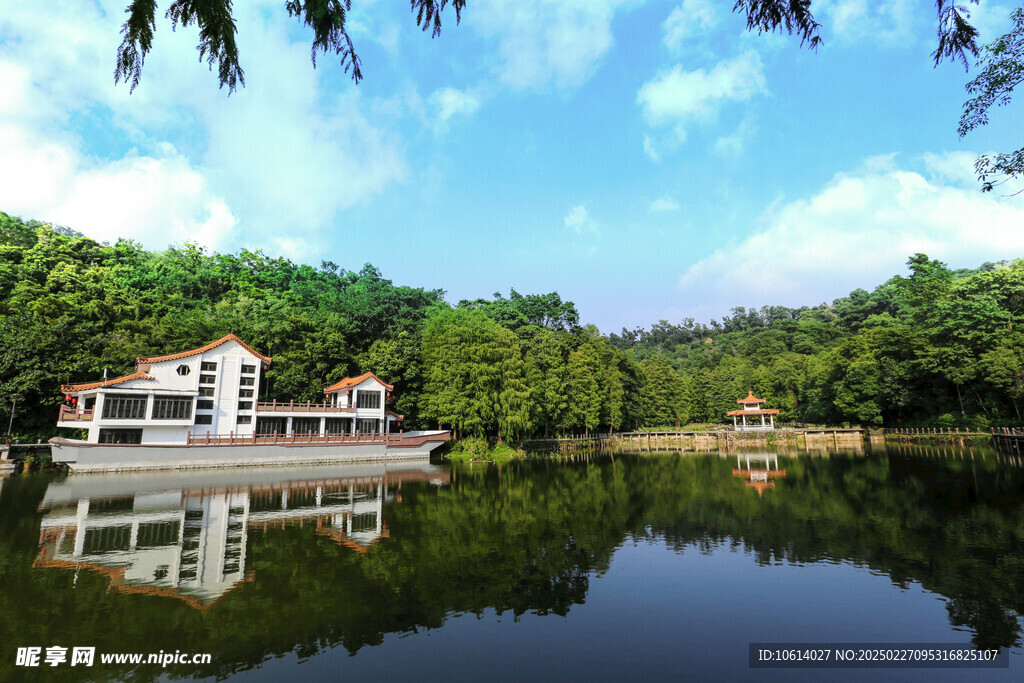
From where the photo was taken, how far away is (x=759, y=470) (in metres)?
27.8

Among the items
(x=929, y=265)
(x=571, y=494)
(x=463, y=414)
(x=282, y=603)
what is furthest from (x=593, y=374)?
(x=929, y=265)

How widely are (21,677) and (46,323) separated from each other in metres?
32.5

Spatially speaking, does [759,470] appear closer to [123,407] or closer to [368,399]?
[368,399]

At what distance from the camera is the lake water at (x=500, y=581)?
21.8 feet

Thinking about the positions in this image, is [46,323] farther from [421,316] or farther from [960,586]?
[960,586]

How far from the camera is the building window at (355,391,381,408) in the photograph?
34219mm

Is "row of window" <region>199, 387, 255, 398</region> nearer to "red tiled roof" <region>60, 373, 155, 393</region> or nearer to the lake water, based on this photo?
"red tiled roof" <region>60, 373, 155, 393</region>

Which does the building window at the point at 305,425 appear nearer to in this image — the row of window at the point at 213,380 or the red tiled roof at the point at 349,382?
the red tiled roof at the point at 349,382

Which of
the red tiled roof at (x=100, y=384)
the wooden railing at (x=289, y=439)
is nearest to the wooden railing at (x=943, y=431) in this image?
the wooden railing at (x=289, y=439)

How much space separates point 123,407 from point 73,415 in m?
2.47

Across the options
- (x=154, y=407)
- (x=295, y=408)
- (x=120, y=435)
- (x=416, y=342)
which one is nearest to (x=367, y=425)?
(x=295, y=408)

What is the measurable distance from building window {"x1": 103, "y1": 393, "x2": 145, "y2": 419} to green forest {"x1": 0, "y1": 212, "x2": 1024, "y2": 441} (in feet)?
16.0

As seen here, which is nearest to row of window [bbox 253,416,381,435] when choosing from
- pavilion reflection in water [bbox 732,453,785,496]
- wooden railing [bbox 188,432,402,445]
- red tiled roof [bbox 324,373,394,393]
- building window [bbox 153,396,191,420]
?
wooden railing [bbox 188,432,402,445]

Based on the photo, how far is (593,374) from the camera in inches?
1745
